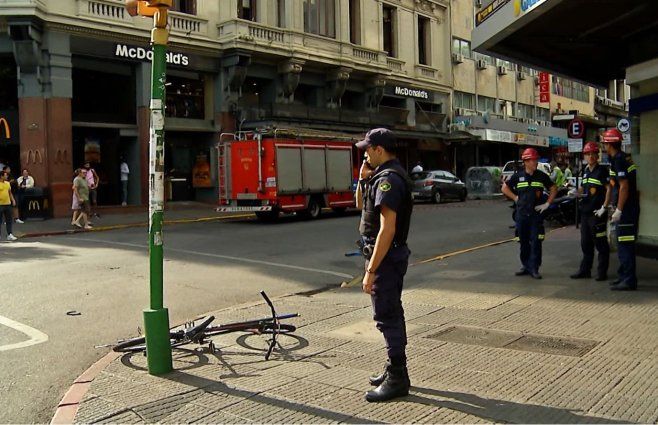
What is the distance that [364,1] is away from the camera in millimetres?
33719

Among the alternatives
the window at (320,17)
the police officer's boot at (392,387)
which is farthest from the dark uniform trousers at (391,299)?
the window at (320,17)

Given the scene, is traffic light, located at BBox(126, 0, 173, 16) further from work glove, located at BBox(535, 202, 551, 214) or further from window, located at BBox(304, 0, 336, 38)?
window, located at BBox(304, 0, 336, 38)

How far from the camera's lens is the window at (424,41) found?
39.8 meters

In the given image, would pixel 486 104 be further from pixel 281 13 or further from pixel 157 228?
pixel 157 228

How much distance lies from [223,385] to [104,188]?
69.0ft

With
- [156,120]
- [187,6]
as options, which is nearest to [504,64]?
[187,6]

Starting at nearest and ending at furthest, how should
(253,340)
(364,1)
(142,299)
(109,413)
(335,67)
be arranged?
(109,413)
(253,340)
(142,299)
(335,67)
(364,1)

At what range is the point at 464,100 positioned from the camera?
4281 centimetres

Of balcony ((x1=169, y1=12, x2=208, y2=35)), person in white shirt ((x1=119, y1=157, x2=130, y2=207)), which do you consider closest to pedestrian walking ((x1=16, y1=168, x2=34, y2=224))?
person in white shirt ((x1=119, y1=157, x2=130, y2=207))

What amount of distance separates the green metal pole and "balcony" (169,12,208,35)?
20.6m

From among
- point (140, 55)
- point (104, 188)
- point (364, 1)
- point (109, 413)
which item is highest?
point (364, 1)

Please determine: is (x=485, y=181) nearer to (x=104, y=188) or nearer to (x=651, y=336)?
(x=104, y=188)

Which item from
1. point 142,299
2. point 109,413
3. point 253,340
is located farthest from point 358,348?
point 142,299

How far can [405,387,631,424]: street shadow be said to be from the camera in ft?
13.2
